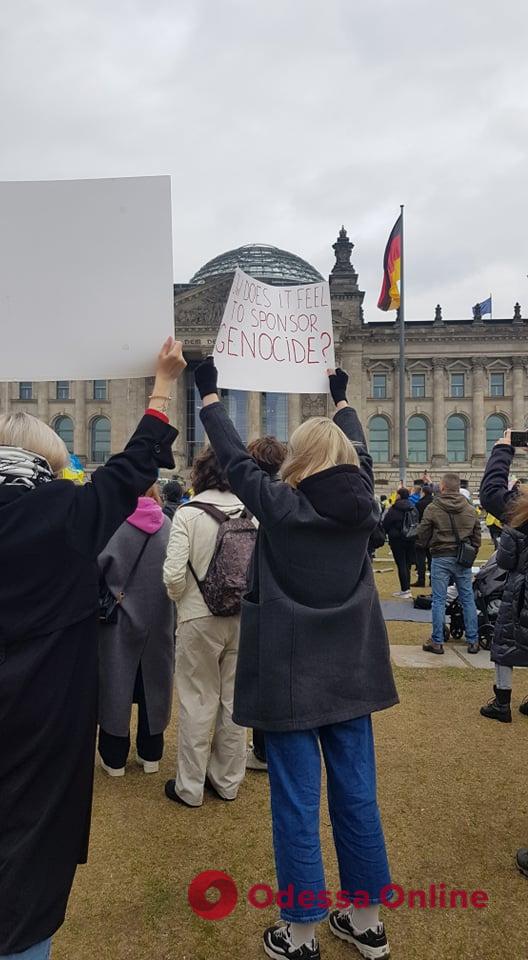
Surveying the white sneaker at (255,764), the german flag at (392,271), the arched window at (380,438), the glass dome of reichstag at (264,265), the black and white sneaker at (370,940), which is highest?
the glass dome of reichstag at (264,265)

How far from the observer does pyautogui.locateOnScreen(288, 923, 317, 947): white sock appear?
2512mm

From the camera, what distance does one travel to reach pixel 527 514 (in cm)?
344

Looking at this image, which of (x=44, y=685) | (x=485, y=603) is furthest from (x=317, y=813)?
(x=485, y=603)

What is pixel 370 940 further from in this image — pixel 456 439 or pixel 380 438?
pixel 456 439

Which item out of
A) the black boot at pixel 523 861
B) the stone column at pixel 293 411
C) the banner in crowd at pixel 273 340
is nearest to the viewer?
the black boot at pixel 523 861

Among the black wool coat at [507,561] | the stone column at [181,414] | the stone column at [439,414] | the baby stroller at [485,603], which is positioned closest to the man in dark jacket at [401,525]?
the baby stroller at [485,603]

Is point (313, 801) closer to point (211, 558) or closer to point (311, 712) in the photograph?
point (311, 712)

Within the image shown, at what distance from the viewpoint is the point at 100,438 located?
173ft

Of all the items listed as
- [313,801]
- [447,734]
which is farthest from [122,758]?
[447,734]

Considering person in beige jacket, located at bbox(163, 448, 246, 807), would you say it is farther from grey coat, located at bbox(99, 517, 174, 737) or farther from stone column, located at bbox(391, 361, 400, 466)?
stone column, located at bbox(391, 361, 400, 466)

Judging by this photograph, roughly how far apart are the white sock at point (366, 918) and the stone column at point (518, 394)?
51.8 m

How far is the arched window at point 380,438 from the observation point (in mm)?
50344

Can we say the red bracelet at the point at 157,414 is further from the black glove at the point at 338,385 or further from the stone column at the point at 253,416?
the stone column at the point at 253,416

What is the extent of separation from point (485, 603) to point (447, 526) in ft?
3.85
